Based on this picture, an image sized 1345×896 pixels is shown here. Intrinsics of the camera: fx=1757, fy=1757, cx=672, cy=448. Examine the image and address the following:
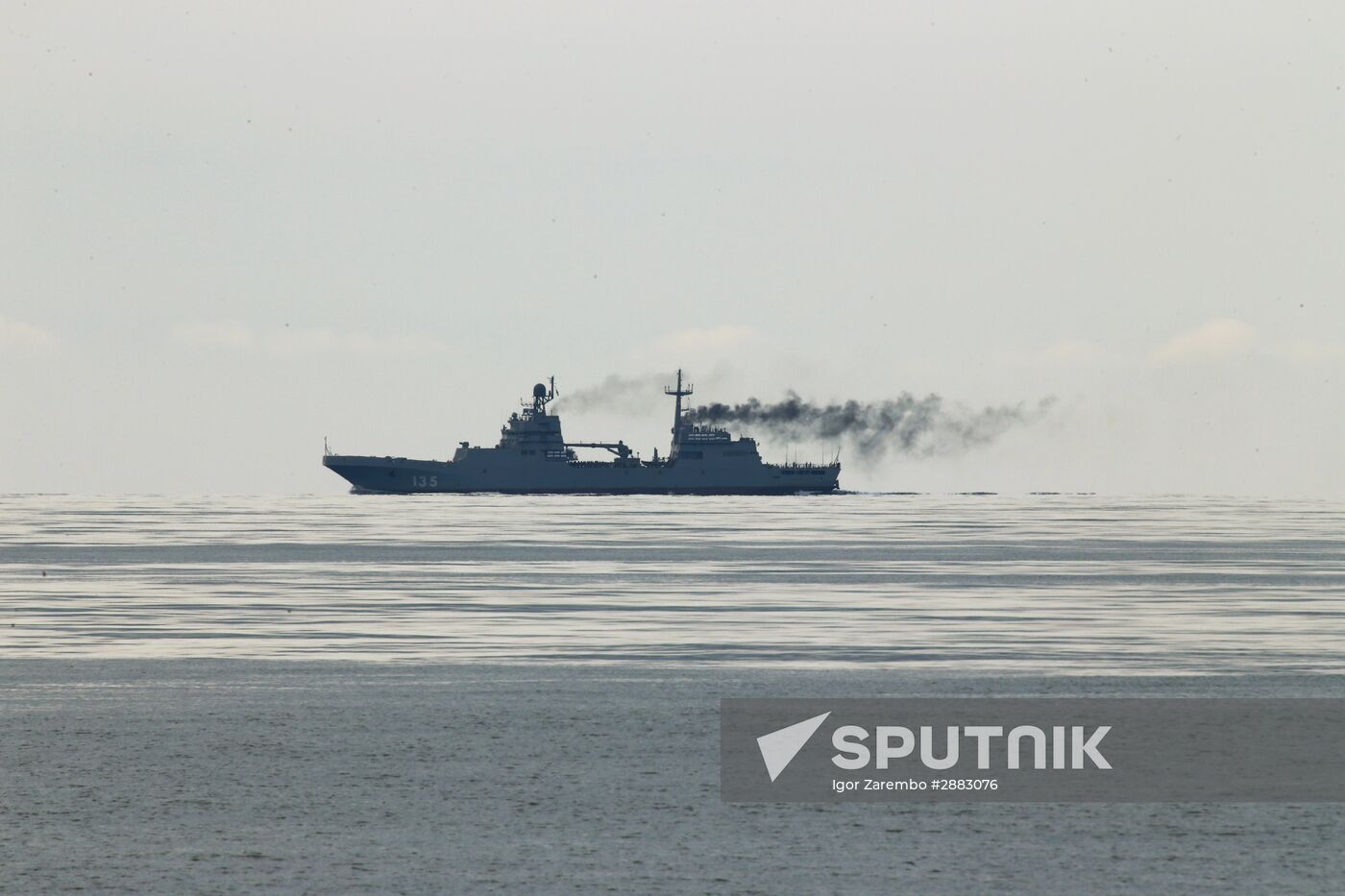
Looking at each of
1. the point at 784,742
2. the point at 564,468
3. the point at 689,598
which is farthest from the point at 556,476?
the point at 784,742

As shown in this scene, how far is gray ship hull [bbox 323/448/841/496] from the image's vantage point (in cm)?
16862

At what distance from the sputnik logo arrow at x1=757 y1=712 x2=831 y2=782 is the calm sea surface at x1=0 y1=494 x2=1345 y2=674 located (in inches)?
232

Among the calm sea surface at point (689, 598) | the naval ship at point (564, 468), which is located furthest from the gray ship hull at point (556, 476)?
the calm sea surface at point (689, 598)

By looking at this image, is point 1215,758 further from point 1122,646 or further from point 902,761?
point 1122,646

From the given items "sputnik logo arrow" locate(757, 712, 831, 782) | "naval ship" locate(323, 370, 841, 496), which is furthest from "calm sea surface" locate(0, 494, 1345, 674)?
"naval ship" locate(323, 370, 841, 496)

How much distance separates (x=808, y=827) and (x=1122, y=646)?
47.8 feet

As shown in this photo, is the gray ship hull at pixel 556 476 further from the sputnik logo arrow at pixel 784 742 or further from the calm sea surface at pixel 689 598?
the sputnik logo arrow at pixel 784 742

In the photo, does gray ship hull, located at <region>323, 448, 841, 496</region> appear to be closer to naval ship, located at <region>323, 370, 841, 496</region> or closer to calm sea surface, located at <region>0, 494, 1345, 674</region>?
naval ship, located at <region>323, 370, 841, 496</region>

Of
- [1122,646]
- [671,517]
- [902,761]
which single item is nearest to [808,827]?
[902,761]

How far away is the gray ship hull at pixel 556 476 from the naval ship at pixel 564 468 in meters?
0.09

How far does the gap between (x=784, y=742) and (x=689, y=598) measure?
68.4ft

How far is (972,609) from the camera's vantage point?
3388 cm

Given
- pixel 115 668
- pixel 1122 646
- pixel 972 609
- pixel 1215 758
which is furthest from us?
pixel 972 609

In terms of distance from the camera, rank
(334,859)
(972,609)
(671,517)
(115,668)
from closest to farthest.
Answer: (334,859) → (115,668) → (972,609) → (671,517)
